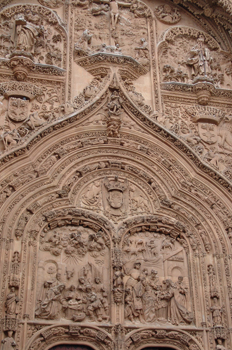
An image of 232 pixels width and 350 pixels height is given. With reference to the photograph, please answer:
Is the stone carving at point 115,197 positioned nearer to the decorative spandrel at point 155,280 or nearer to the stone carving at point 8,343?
the decorative spandrel at point 155,280

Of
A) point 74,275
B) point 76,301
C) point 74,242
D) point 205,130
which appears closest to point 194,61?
point 205,130

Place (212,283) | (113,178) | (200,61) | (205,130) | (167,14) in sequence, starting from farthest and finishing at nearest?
(167,14)
(200,61)
(205,130)
(113,178)
(212,283)

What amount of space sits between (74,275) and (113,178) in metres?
2.29

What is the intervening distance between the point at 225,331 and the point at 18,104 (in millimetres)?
6107

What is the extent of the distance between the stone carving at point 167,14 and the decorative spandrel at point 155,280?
5.72 m

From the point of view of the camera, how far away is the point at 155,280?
435 inches

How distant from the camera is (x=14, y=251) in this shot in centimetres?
1040

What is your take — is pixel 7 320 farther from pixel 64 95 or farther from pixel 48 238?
pixel 64 95

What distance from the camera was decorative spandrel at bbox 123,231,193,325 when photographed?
1070cm

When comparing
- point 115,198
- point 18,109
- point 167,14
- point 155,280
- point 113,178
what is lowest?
point 155,280

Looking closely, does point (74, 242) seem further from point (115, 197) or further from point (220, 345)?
point (220, 345)

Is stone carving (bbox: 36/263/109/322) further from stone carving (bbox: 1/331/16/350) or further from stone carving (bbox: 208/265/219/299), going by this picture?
stone carving (bbox: 208/265/219/299)

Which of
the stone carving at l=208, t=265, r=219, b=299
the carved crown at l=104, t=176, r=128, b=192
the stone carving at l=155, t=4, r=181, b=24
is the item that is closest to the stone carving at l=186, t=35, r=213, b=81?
the stone carving at l=155, t=4, r=181, b=24

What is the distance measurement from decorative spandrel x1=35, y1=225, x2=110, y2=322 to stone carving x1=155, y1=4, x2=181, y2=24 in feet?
19.7
